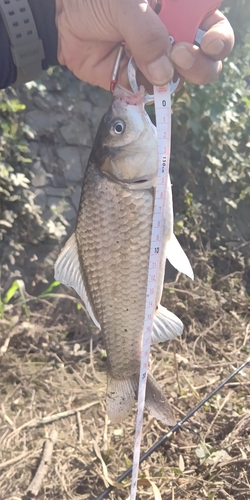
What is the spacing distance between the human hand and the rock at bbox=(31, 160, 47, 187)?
2.00m

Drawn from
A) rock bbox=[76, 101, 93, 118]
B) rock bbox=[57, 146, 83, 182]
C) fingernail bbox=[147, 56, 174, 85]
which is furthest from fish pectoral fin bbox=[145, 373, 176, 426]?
rock bbox=[76, 101, 93, 118]

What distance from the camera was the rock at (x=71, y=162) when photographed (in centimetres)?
373

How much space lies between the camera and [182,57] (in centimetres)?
115

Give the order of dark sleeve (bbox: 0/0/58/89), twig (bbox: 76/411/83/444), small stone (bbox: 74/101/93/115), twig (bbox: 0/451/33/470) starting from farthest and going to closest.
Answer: small stone (bbox: 74/101/93/115) < twig (bbox: 76/411/83/444) < twig (bbox: 0/451/33/470) < dark sleeve (bbox: 0/0/58/89)

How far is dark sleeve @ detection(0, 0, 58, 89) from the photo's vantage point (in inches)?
61.3

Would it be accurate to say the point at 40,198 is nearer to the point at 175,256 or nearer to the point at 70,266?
the point at 70,266

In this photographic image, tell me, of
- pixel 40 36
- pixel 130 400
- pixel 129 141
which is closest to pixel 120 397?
pixel 130 400

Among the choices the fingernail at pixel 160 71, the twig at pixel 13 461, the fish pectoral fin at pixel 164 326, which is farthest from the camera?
the twig at pixel 13 461

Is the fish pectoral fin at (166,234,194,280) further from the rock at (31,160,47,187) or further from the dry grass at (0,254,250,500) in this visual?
the rock at (31,160,47,187)

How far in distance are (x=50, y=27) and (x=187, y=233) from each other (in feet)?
8.55

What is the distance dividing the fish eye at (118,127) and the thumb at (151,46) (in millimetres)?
124

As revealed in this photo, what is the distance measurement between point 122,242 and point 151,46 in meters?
0.47

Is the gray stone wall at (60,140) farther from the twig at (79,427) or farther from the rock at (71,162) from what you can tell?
the twig at (79,427)

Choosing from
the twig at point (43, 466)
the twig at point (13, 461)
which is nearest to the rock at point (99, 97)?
the twig at point (43, 466)
